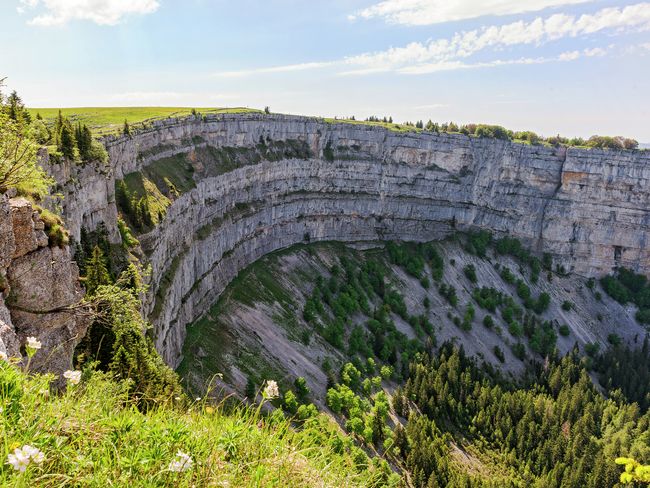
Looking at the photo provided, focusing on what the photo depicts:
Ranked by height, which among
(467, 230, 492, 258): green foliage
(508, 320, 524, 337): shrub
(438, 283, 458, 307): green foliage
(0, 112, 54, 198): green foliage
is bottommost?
(508, 320, 524, 337): shrub

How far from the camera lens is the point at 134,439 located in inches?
334

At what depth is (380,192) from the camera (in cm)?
10806

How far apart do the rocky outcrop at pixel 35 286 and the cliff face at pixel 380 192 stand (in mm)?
37711

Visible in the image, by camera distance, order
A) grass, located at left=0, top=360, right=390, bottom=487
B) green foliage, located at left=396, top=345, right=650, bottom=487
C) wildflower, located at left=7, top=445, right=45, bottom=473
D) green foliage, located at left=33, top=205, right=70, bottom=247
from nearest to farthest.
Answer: wildflower, located at left=7, top=445, right=45, bottom=473, grass, located at left=0, top=360, right=390, bottom=487, green foliage, located at left=33, top=205, right=70, bottom=247, green foliage, located at left=396, top=345, right=650, bottom=487

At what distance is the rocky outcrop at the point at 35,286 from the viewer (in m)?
14.1

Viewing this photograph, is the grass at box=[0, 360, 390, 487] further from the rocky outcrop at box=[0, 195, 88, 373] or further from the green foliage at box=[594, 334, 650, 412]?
the green foliage at box=[594, 334, 650, 412]

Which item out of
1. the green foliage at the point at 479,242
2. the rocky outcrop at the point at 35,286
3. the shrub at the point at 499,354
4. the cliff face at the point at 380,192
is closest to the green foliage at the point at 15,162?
the rocky outcrop at the point at 35,286

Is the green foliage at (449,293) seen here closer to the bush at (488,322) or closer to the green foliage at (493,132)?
the bush at (488,322)

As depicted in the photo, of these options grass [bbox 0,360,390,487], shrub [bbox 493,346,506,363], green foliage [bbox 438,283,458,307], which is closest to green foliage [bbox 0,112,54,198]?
grass [bbox 0,360,390,487]

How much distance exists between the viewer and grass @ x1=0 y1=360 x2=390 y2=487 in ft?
24.1

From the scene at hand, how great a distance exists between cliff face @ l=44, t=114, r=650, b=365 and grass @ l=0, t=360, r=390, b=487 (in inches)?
1829

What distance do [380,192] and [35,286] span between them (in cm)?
9615

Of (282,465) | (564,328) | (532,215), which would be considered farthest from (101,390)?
(532,215)

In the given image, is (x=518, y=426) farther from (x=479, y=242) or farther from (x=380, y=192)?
(x=380, y=192)
